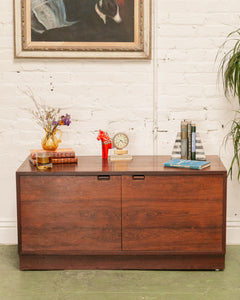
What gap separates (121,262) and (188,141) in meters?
0.94

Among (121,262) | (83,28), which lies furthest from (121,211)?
(83,28)

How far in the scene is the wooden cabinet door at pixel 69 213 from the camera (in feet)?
9.45

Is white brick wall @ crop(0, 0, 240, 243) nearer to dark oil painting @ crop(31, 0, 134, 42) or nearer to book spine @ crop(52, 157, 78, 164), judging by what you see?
dark oil painting @ crop(31, 0, 134, 42)

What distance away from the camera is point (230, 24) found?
3.39 meters

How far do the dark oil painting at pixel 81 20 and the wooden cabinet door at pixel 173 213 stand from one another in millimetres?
1181

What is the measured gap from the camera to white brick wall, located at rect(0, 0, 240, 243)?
3395 millimetres

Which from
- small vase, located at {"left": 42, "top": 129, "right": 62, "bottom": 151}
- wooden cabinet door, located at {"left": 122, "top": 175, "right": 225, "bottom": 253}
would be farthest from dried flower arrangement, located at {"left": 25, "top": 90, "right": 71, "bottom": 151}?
wooden cabinet door, located at {"left": 122, "top": 175, "right": 225, "bottom": 253}

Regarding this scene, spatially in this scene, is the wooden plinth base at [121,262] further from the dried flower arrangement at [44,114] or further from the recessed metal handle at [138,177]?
the dried flower arrangement at [44,114]

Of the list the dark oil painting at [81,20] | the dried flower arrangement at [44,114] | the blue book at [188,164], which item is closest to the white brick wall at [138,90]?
the dried flower arrangement at [44,114]

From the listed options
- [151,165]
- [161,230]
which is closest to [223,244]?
[161,230]

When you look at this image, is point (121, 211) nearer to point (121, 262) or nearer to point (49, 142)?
point (121, 262)

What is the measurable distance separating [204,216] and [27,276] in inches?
47.5

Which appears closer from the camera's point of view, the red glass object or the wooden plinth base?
the wooden plinth base

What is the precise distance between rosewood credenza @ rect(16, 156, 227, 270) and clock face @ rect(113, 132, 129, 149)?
0.36m
